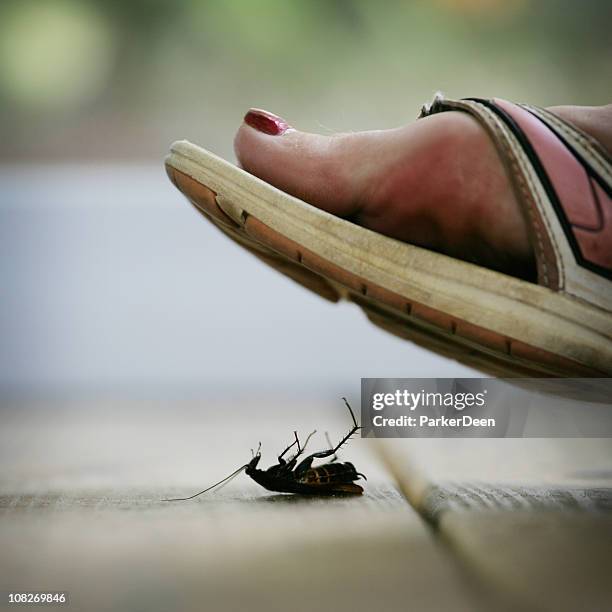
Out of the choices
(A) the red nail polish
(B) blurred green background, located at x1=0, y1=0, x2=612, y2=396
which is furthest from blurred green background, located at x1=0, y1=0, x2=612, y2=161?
(A) the red nail polish

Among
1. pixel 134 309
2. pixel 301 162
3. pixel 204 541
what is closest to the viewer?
pixel 204 541

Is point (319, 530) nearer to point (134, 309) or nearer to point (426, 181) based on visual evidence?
point (426, 181)

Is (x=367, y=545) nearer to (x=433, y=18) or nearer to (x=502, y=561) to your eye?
(x=502, y=561)

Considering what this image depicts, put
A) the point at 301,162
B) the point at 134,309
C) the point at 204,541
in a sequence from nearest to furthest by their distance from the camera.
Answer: the point at 204,541 < the point at 301,162 < the point at 134,309

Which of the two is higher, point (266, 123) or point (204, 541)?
point (266, 123)

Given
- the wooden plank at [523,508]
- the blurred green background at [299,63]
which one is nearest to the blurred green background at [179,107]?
the blurred green background at [299,63]

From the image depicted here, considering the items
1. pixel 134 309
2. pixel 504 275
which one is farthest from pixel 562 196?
pixel 134 309
